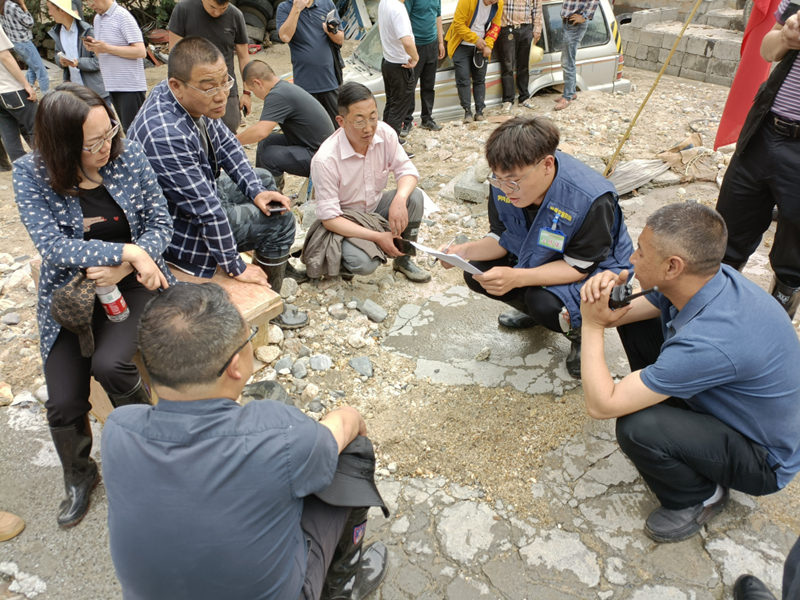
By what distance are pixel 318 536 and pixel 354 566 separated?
38 centimetres

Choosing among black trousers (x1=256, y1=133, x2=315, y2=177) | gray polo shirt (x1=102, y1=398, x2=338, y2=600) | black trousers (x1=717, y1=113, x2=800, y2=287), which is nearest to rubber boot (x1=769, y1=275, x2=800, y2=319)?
black trousers (x1=717, y1=113, x2=800, y2=287)

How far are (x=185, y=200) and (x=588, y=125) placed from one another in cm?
541

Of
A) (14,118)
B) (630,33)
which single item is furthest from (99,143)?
(630,33)

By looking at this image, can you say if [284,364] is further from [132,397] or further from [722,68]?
[722,68]

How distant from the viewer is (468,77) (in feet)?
21.8

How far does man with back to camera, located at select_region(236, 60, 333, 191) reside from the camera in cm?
420

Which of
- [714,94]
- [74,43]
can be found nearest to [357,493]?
[74,43]

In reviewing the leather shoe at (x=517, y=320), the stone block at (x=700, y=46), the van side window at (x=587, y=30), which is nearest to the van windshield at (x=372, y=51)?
the van side window at (x=587, y=30)

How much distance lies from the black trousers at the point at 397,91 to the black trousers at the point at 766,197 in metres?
3.88

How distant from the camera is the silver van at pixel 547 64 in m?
6.61

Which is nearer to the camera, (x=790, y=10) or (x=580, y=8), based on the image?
(x=790, y=10)

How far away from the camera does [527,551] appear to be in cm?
204

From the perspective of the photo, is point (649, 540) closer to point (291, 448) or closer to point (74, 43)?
point (291, 448)

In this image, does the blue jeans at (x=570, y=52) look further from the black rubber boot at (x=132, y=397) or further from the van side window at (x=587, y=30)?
the black rubber boot at (x=132, y=397)
